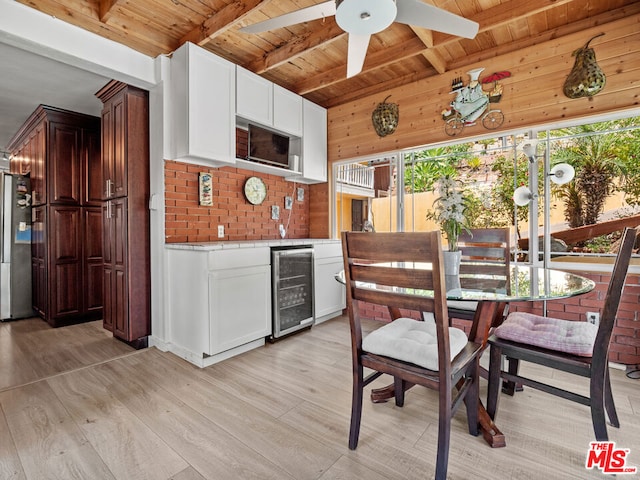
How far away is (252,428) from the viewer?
177 centimetres

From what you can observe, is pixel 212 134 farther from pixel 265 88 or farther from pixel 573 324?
pixel 573 324

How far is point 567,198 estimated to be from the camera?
2848 mm

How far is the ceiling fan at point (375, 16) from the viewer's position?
1599 millimetres

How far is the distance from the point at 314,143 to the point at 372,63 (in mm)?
1197

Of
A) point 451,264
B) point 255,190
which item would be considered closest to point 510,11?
point 451,264

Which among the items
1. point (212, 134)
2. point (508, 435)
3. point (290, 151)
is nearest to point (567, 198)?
point (508, 435)

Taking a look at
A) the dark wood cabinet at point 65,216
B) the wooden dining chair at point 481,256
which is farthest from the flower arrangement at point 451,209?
the dark wood cabinet at point 65,216

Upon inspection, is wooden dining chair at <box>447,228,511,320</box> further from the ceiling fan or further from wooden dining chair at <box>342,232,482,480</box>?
the ceiling fan

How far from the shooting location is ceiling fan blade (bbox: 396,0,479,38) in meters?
1.73

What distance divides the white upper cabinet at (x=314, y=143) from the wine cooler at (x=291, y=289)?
115cm

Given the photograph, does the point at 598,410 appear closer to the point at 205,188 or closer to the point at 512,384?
the point at 512,384

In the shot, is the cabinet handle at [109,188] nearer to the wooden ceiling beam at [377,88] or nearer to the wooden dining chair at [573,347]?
the wooden ceiling beam at [377,88]

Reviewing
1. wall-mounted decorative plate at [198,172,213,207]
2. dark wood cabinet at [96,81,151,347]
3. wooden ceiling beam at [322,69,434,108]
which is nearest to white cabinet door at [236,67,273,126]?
wall-mounted decorative plate at [198,172,213,207]

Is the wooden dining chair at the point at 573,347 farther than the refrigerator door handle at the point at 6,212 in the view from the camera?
No
